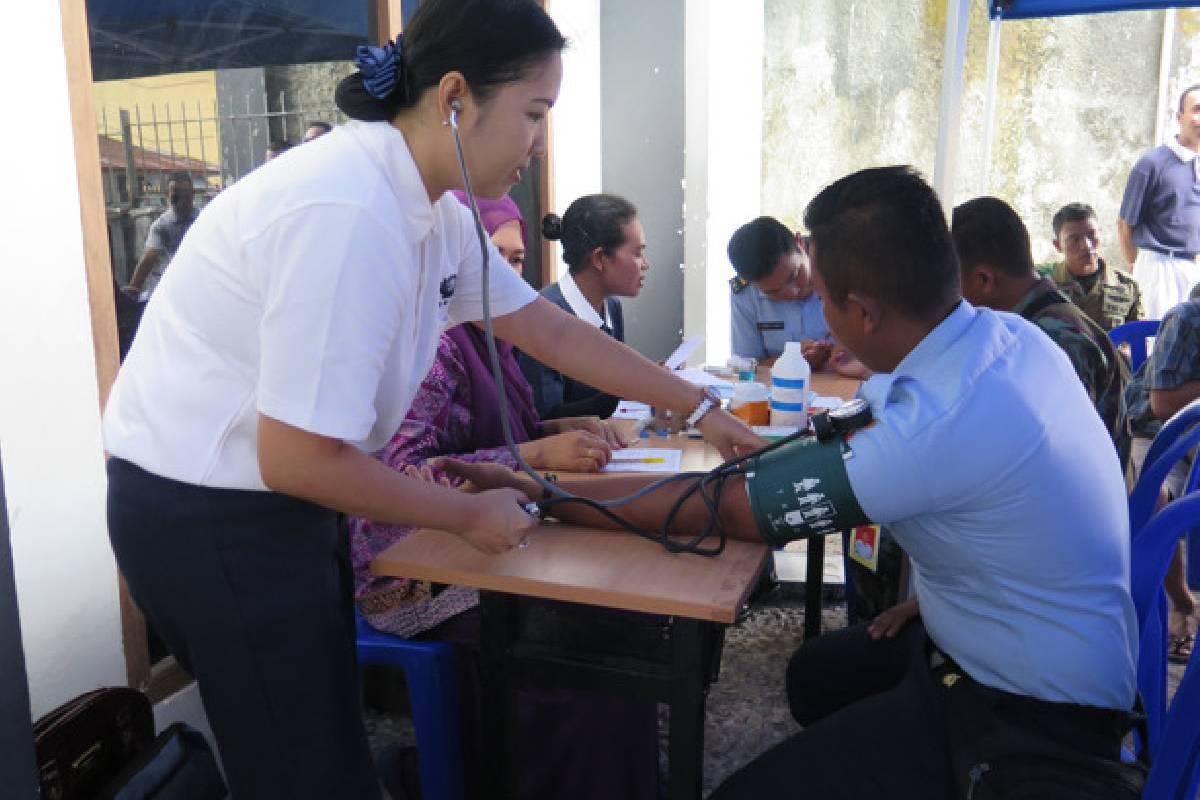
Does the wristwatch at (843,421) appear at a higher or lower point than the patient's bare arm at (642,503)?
higher

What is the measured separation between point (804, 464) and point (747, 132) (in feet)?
14.9

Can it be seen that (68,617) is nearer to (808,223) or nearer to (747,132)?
(808,223)

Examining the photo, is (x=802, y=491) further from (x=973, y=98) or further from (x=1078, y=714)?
Result: (x=973, y=98)

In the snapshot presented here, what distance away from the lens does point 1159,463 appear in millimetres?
1520

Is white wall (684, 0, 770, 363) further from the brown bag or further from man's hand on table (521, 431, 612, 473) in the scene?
the brown bag

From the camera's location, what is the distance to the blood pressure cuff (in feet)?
4.07

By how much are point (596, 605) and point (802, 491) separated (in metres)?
0.32

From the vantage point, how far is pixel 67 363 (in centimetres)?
174

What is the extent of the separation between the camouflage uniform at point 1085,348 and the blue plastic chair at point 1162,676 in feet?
2.06

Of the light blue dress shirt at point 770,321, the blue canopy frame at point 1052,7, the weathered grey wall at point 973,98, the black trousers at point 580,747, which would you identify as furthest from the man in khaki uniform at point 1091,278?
the black trousers at point 580,747

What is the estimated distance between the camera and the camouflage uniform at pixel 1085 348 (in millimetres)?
1962

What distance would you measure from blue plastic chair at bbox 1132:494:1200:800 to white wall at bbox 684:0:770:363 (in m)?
3.26

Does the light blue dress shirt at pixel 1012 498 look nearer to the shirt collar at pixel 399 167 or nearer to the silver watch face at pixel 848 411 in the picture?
the silver watch face at pixel 848 411

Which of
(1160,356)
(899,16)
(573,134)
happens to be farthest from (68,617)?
(899,16)
